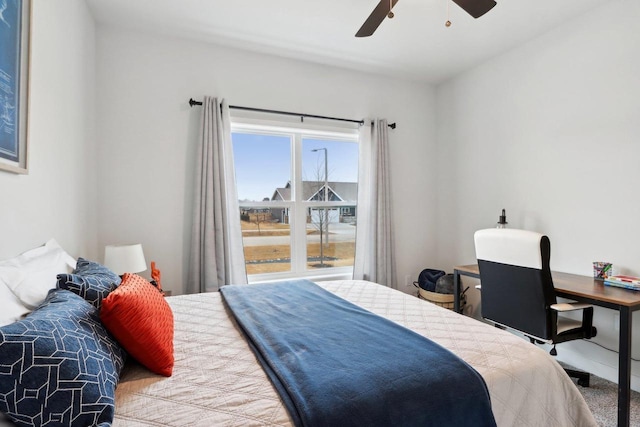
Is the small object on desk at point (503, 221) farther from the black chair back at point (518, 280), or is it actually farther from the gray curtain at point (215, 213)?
the gray curtain at point (215, 213)

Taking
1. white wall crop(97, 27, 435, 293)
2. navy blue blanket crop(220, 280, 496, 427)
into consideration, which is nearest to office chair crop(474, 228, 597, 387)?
navy blue blanket crop(220, 280, 496, 427)

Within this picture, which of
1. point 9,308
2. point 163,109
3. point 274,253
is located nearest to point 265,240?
point 274,253

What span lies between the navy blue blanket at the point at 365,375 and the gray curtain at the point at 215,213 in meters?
1.41

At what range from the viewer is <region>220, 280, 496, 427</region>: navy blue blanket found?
0.94m

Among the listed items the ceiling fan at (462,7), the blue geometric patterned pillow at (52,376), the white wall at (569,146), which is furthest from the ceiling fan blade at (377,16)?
the blue geometric patterned pillow at (52,376)

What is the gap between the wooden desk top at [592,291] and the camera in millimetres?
1883

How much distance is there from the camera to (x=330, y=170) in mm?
3654

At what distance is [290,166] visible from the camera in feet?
11.4

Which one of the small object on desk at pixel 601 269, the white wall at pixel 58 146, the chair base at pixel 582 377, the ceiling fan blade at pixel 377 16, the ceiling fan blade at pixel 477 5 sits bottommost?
the chair base at pixel 582 377

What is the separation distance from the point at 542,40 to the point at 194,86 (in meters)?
3.03

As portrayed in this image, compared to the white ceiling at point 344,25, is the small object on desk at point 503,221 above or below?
below

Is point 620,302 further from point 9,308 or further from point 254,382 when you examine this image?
point 9,308

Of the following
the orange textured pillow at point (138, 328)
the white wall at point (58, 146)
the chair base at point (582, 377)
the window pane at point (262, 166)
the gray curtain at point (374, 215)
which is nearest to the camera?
the orange textured pillow at point (138, 328)

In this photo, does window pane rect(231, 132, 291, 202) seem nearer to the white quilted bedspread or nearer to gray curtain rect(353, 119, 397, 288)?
gray curtain rect(353, 119, 397, 288)
